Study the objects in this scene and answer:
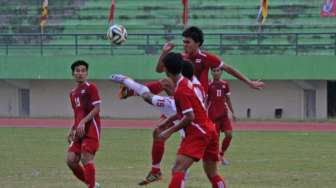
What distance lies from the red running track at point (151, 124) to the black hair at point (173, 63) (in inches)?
762

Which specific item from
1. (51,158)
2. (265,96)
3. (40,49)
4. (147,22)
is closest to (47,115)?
(40,49)

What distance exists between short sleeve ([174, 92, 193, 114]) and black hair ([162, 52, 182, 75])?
281 mm

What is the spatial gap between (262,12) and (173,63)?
28164 mm

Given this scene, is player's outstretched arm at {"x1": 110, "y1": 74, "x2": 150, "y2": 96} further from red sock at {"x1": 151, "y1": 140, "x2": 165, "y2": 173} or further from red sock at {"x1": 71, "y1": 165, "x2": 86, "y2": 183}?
red sock at {"x1": 151, "y1": 140, "x2": 165, "y2": 173}

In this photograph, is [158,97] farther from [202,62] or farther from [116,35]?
[116,35]

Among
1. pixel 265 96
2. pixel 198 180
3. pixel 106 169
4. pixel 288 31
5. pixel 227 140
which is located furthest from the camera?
pixel 288 31

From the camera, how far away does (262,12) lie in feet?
128

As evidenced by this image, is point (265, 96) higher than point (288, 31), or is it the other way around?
point (288, 31)

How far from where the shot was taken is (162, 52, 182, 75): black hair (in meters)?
11.1

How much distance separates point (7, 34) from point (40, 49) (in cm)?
194

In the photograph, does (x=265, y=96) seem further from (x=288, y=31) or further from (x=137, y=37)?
(x=137, y=37)

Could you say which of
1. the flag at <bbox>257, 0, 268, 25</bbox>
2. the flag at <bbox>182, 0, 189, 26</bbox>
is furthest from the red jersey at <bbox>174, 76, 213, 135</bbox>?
the flag at <bbox>182, 0, 189, 26</bbox>

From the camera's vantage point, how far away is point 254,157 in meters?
20.2

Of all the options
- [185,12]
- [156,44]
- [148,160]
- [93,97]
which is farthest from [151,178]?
[185,12]
